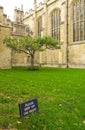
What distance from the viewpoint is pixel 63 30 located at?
105 ft

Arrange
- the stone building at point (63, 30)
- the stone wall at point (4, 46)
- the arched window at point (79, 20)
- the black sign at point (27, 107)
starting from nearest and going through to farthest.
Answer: the black sign at point (27, 107) → the stone wall at point (4, 46) → the arched window at point (79, 20) → the stone building at point (63, 30)

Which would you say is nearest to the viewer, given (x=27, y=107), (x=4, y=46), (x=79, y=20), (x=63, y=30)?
(x=27, y=107)

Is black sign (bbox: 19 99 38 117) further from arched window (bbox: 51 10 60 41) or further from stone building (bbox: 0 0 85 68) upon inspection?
arched window (bbox: 51 10 60 41)

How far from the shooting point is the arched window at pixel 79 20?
29719 millimetres

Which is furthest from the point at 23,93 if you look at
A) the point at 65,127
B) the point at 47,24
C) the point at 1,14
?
the point at 47,24

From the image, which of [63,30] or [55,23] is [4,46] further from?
[55,23]

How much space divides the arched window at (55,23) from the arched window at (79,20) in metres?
4.31

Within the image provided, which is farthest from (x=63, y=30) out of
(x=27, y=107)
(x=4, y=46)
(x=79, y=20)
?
(x=27, y=107)

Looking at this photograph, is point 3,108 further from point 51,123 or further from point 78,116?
point 78,116

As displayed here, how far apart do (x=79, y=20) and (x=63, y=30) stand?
310 cm

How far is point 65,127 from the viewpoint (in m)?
4.19

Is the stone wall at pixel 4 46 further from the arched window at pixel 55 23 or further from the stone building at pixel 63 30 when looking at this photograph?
the arched window at pixel 55 23

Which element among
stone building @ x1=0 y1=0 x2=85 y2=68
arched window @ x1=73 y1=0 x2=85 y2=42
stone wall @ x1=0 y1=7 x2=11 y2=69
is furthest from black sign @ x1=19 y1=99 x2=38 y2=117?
arched window @ x1=73 y1=0 x2=85 y2=42

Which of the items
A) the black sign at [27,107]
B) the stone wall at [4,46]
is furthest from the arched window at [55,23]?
the black sign at [27,107]
